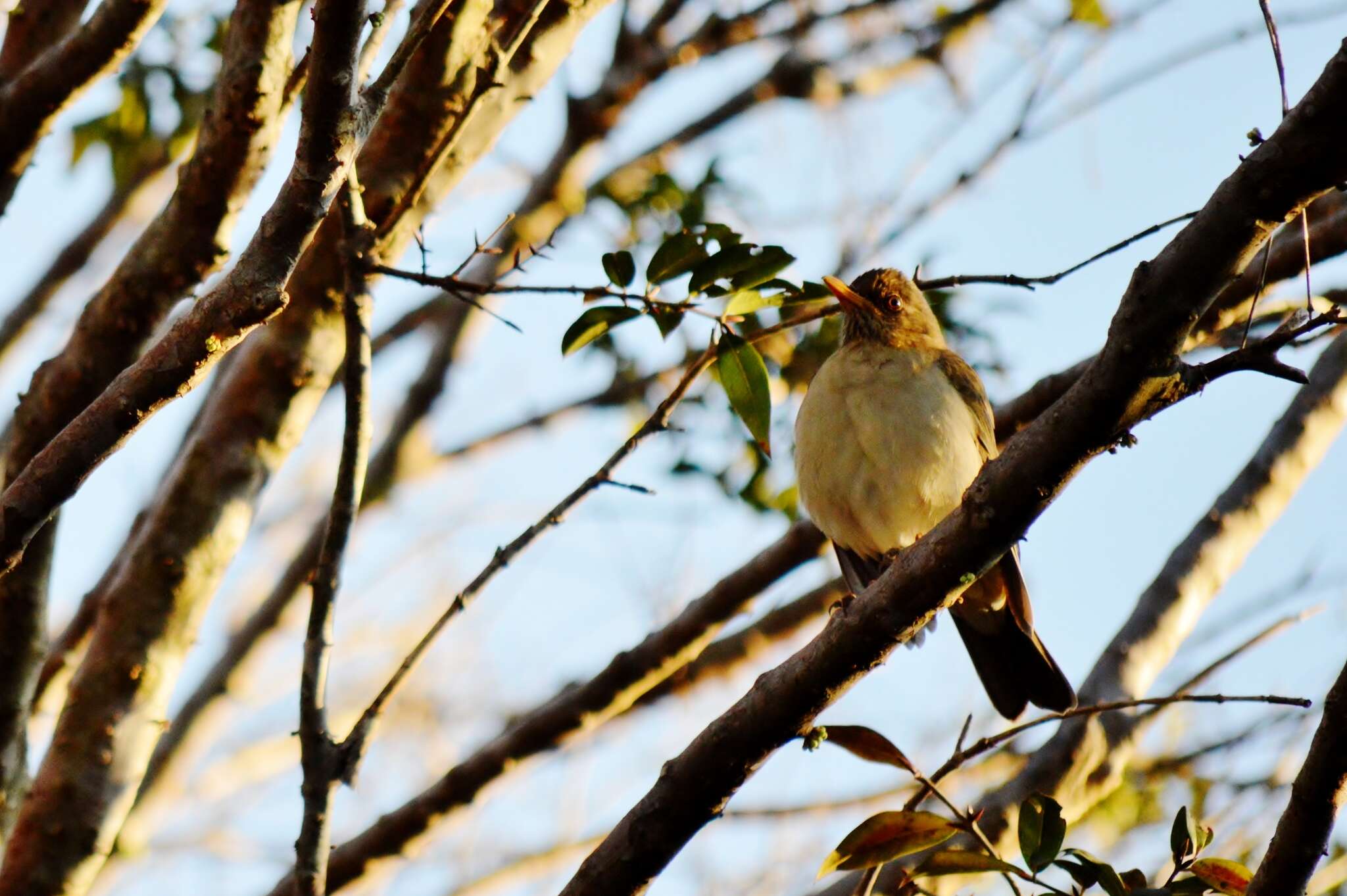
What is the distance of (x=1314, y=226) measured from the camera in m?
4.24

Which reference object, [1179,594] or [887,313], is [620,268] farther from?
[887,313]

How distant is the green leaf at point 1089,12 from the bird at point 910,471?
7.28ft

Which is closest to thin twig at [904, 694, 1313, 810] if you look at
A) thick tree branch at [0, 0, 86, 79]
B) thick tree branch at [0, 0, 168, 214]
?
thick tree branch at [0, 0, 168, 214]

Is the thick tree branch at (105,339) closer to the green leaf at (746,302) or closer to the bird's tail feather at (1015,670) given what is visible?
the green leaf at (746,302)

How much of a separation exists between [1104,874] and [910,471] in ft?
7.47

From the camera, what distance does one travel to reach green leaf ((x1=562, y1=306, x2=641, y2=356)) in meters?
3.59

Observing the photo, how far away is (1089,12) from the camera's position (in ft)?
21.1

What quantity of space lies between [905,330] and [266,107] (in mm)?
2984

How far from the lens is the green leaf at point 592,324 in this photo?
3.59 meters

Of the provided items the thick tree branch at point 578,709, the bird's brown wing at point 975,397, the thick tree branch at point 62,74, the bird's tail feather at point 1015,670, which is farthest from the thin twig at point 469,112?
the bird's tail feather at point 1015,670

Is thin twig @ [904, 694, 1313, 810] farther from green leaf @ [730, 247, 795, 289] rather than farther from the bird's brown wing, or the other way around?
the bird's brown wing

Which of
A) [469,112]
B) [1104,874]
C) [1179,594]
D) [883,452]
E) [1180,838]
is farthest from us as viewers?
[883,452]

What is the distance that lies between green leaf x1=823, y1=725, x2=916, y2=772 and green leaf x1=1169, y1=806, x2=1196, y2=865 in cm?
58

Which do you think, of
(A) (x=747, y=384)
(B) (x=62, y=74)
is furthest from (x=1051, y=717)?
(B) (x=62, y=74)
